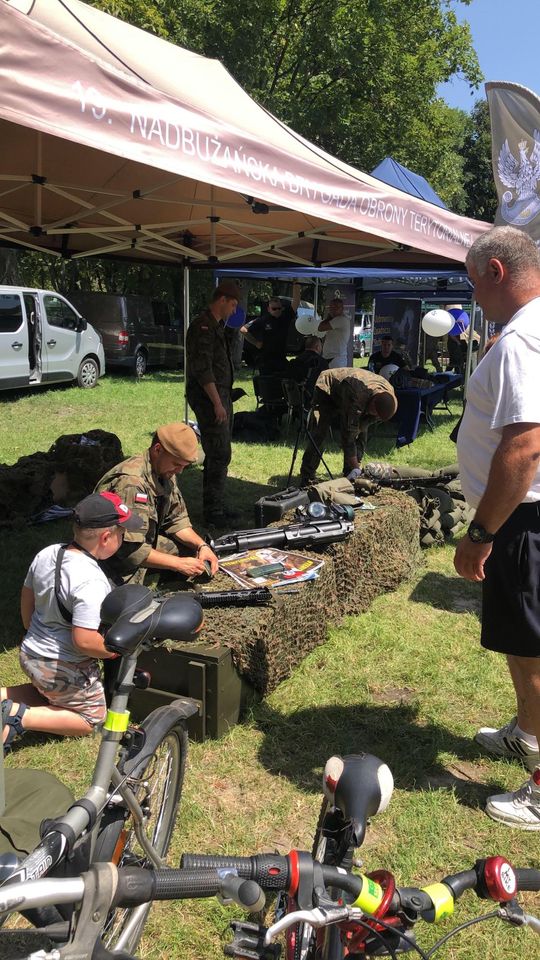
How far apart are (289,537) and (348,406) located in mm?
2694

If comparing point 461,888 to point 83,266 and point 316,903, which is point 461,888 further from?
point 83,266

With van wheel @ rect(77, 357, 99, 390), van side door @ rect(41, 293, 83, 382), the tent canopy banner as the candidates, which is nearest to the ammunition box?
the tent canopy banner

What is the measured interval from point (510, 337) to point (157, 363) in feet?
55.9

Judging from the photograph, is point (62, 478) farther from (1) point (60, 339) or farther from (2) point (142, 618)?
(1) point (60, 339)

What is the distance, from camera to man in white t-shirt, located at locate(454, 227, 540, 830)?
2.24 meters

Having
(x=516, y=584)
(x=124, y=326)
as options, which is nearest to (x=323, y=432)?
(x=516, y=584)

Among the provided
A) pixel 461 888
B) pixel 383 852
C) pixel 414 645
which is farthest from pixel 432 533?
pixel 461 888

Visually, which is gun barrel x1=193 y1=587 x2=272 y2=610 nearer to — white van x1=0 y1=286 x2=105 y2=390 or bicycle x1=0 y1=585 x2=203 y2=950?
bicycle x1=0 y1=585 x2=203 y2=950

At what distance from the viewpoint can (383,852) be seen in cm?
260

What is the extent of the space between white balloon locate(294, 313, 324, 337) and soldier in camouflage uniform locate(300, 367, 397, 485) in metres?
4.83

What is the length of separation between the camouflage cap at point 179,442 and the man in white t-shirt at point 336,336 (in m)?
8.23

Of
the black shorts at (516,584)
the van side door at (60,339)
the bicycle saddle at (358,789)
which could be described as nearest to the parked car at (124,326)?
the van side door at (60,339)

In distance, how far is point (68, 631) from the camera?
2.95m

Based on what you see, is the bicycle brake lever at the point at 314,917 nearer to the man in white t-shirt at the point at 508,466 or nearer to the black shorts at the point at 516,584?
the man in white t-shirt at the point at 508,466
